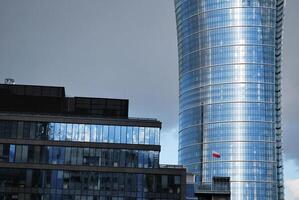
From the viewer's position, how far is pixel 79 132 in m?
122

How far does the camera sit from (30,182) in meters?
119

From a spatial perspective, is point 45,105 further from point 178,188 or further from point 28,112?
point 178,188

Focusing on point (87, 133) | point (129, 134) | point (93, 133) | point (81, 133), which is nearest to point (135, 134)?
Answer: point (129, 134)

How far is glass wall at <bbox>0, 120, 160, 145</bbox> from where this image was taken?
4783 inches

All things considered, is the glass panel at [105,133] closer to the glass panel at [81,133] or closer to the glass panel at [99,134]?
the glass panel at [99,134]

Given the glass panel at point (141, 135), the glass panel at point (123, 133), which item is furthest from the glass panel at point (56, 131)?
the glass panel at point (141, 135)

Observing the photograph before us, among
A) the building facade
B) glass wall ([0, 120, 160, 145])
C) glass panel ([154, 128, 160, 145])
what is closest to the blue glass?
the building facade

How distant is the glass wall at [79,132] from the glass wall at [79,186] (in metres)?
6.17

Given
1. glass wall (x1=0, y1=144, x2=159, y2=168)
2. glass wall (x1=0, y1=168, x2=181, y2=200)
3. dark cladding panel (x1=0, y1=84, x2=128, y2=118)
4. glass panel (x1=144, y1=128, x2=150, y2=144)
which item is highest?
dark cladding panel (x1=0, y1=84, x2=128, y2=118)

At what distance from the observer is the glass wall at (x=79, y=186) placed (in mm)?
118875

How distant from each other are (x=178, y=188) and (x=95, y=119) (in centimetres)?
1941

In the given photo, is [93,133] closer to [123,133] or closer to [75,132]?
[75,132]

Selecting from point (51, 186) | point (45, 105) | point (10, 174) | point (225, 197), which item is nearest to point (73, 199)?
point (51, 186)

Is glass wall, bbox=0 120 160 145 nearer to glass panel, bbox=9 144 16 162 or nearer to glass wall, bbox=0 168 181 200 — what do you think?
glass panel, bbox=9 144 16 162
